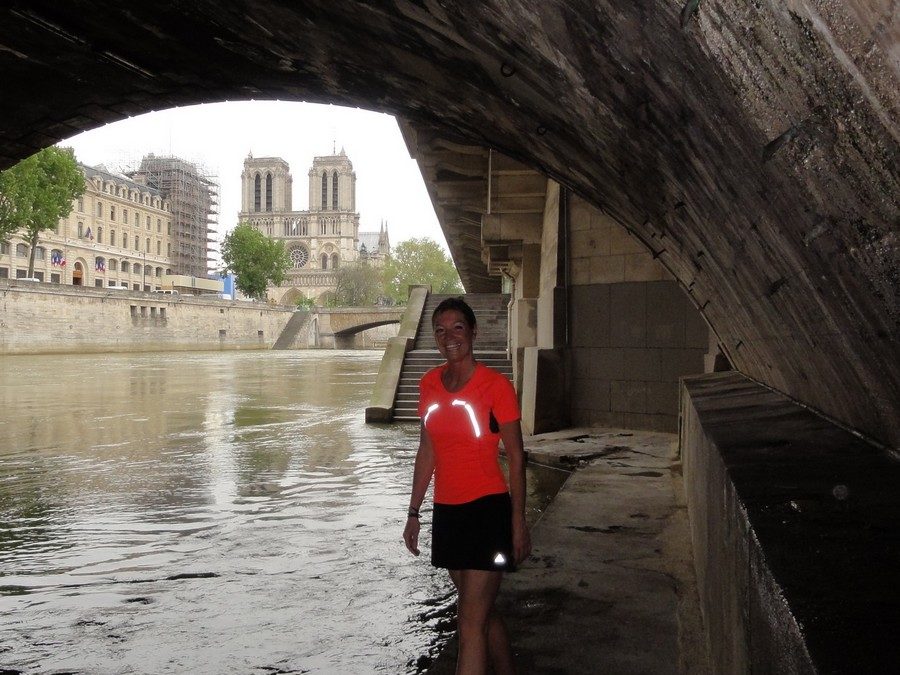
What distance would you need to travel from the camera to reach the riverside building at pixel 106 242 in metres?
69.1

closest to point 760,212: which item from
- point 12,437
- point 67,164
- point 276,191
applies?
point 12,437

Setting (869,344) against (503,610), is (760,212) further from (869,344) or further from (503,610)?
(503,610)

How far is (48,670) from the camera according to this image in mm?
3941

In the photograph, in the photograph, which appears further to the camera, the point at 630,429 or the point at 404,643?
the point at 630,429

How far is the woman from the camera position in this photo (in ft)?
10.1

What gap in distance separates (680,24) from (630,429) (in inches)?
388

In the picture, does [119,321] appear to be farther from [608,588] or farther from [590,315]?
[608,588]

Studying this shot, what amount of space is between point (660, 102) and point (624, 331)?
906 cm

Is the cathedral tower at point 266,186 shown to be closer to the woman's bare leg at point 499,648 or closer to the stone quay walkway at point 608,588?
the stone quay walkway at point 608,588

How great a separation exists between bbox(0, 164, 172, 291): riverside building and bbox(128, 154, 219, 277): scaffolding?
143 centimetres

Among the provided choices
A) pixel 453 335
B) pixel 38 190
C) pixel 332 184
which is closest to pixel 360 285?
pixel 38 190

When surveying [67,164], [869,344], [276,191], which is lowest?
[869,344]

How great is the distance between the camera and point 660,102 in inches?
105

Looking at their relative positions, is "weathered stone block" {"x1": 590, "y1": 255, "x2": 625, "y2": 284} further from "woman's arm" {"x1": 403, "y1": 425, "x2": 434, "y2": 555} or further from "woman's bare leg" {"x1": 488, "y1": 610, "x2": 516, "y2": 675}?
"woman's bare leg" {"x1": 488, "y1": 610, "x2": 516, "y2": 675}
